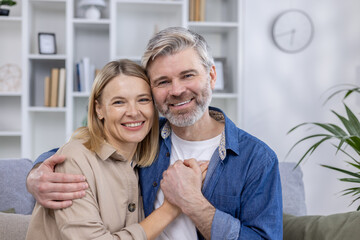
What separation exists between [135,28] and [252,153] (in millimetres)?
2569

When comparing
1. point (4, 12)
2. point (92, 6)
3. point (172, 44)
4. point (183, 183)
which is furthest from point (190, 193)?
point (4, 12)

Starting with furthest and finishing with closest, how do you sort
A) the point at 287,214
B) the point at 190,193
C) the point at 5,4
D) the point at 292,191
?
the point at 5,4 < the point at 292,191 < the point at 287,214 < the point at 190,193

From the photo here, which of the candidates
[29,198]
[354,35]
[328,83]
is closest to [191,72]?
[29,198]

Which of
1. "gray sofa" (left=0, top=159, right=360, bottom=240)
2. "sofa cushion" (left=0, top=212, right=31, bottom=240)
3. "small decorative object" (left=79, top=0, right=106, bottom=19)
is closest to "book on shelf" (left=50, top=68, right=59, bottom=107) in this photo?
"small decorative object" (left=79, top=0, right=106, bottom=19)

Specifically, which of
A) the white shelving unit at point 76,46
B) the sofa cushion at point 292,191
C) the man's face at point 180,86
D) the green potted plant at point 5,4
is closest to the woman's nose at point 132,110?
the man's face at point 180,86

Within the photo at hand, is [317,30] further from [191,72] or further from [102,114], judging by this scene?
[102,114]

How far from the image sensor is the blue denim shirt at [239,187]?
4.50 feet

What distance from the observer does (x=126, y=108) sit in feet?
4.87

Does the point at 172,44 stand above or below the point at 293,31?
below

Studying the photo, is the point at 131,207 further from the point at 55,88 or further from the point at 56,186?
the point at 55,88

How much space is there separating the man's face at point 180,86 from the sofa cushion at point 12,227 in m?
0.77

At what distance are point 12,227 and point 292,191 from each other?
130cm

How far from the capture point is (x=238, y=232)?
1363 millimetres

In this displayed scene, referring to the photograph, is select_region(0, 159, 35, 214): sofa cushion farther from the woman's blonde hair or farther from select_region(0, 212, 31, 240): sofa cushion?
the woman's blonde hair
